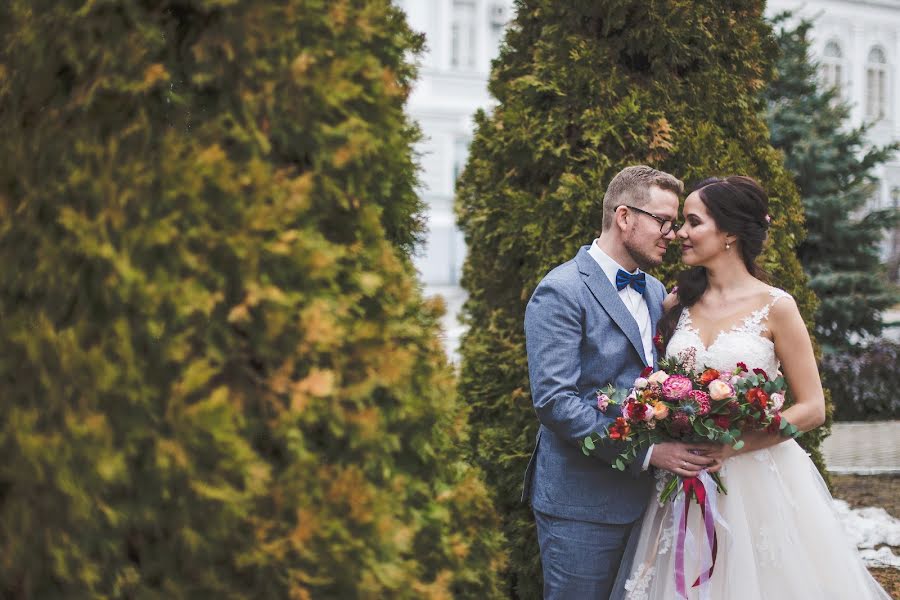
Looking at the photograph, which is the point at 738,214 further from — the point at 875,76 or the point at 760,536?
the point at 875,76

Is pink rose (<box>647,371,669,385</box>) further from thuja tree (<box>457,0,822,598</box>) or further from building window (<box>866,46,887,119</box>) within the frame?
building window (<box>866,46,887,119</box>)

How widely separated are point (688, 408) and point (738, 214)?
94cm

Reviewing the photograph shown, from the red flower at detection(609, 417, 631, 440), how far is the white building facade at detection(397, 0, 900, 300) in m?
22.3

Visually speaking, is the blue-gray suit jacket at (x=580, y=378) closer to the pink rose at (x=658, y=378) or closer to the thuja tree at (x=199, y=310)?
the pink rose at (x=658, y=378)

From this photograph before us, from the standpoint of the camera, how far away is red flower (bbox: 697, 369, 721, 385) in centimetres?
297

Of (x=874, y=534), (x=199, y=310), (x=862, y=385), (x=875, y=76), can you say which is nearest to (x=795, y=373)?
(x=199, y=310)

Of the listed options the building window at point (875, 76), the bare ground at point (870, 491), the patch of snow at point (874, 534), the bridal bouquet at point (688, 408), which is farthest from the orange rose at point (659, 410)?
the building window at point (875, 76)

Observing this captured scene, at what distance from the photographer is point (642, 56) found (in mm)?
4348

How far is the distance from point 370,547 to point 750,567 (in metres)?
1.95

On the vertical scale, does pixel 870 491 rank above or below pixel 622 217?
below

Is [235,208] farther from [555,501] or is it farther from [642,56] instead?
[642,56]

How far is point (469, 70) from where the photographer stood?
2678 centimetres

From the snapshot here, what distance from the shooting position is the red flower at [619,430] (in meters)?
2.89

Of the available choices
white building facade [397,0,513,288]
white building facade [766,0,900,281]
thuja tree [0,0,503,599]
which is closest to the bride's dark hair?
thuja tree [0,0,503,599]
